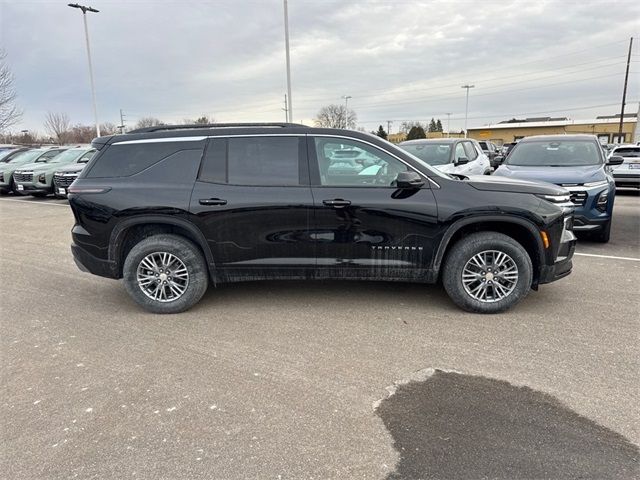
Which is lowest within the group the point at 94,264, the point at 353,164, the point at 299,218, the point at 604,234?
the point at 604,234

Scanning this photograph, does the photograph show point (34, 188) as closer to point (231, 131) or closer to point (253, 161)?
point (231, 131)

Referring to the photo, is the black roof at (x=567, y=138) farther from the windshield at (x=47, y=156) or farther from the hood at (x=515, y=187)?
the windshield at (x=47, y=156)

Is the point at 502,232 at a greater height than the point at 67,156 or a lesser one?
lesser

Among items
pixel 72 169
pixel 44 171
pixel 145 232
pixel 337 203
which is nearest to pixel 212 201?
pixel 145 232

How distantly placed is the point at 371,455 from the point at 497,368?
140cm

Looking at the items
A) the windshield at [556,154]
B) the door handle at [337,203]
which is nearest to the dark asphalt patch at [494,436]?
the door handle at [337,203]

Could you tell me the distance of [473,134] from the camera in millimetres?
78188

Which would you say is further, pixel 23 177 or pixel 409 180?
pixel 23 177

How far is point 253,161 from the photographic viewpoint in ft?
14.8

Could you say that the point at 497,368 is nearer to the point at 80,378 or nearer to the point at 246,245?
the point at 246,245

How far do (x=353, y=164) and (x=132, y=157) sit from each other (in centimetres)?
227

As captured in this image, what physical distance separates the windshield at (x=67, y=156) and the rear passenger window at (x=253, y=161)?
1415cm

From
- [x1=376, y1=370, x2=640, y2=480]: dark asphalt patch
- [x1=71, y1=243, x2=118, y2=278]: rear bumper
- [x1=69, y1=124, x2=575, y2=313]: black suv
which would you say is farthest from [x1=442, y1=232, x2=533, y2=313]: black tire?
[x1=71, y1=243, x2=118, y2=278]: rear bumper

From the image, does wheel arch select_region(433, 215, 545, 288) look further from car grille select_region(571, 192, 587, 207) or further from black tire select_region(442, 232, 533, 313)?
car grille select_region(571, 192, 587, 207)
